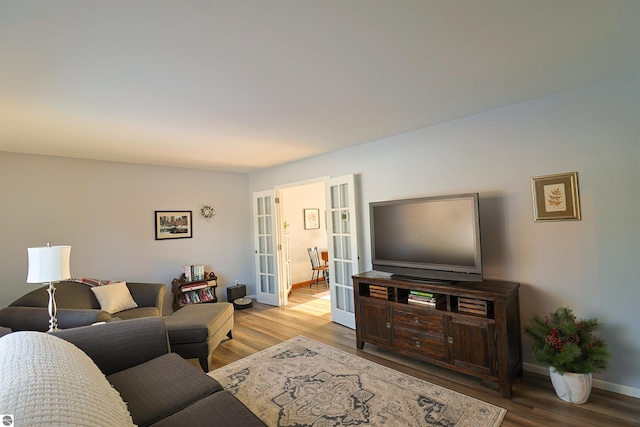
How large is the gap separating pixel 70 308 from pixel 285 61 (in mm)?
3459

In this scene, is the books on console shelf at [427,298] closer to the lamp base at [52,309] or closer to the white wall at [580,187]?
the white wall at [580,187]

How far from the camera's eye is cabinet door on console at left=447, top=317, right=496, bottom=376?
236cm

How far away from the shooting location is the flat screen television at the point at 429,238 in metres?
2.62

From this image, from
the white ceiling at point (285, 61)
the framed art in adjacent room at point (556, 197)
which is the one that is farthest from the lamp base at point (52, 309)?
the framed art in adjacent room at point (556, 197)

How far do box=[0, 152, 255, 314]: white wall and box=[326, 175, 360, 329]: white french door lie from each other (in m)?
2.24

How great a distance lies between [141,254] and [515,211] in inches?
193

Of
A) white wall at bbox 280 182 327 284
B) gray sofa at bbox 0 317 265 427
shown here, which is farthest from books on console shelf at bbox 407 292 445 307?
white wall at bbox 280 182 327 284

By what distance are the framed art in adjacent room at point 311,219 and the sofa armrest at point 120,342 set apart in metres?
4.88

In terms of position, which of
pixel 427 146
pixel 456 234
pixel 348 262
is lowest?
pixel 348 262

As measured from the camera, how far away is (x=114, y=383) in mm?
1736

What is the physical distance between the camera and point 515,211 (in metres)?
2.70

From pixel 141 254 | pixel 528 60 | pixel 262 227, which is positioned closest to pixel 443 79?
pixel 528 60

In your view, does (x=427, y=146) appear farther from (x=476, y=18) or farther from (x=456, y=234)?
(x=476, y=18)

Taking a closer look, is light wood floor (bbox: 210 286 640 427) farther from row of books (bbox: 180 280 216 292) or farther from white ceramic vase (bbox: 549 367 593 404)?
row of books (bbox: 180 280 216 292)
